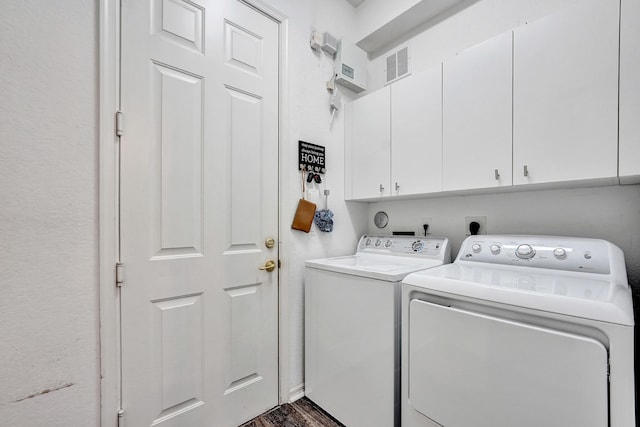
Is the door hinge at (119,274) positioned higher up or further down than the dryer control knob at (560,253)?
further down

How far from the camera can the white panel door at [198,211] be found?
1244 mm

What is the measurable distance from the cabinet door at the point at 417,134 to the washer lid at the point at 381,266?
1.47 feet

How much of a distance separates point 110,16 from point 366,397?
84.5 inches

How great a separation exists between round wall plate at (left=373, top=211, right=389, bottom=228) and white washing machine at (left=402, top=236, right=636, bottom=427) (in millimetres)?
847

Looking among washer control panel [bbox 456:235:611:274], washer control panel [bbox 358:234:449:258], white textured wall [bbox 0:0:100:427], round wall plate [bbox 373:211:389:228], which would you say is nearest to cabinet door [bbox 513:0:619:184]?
washer control panel [bbox 456:235:611:274]

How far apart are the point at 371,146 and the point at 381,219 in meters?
0.61

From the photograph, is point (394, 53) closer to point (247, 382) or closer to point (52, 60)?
point (52, 60)

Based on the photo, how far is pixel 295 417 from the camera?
1.64m

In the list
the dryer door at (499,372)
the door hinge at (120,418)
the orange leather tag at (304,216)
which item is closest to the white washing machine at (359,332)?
the dryer door at (499,372)

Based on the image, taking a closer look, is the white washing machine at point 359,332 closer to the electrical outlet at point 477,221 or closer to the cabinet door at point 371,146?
the electrical outlet at point 477,221

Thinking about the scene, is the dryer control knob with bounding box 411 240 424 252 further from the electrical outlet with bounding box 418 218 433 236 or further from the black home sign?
the black home sign

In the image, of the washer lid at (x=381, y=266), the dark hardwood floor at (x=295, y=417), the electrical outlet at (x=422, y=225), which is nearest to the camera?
the washer lid at (x=381, y=266)

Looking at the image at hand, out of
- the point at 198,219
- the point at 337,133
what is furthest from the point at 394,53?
the point at 198,219

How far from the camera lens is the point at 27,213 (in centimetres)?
101
